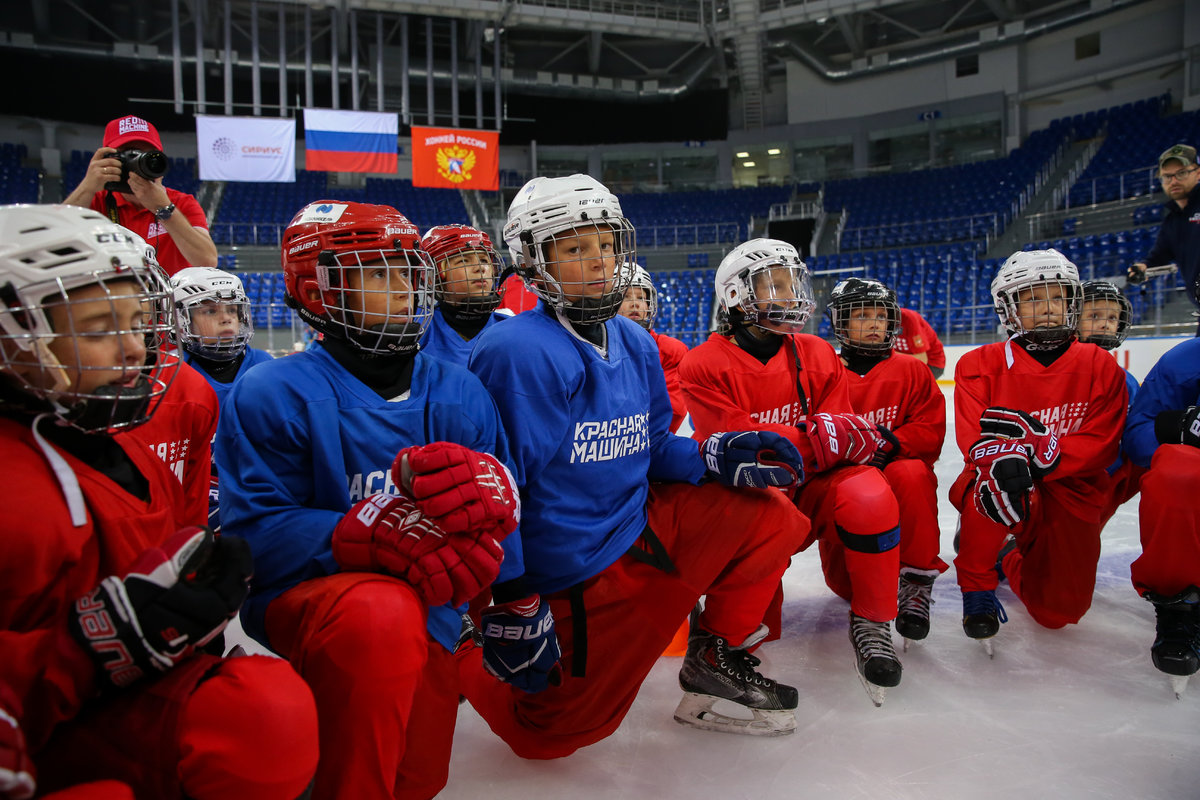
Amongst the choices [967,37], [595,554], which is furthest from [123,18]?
[595,554]

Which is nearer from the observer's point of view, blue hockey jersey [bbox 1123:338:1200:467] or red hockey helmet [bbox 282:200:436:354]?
red hockey helmet [bbox 282:200:436:354]

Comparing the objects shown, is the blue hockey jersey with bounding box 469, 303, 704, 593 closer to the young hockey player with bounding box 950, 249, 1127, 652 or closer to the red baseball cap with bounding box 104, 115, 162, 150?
the young hockey player with bounding box 950, 249, 1127, 652

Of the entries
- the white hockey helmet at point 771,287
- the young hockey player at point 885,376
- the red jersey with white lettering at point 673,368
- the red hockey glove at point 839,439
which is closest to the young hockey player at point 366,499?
the red hockey glove at point 839,439

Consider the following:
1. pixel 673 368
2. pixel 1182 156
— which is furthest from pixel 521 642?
pixel 1182 156

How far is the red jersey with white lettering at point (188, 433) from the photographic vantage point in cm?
235

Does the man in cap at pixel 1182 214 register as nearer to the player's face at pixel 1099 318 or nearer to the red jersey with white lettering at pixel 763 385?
the player's face at pixel 1099 318

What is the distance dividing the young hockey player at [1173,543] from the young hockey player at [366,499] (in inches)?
82.0

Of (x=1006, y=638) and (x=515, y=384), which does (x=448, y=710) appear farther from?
(x=1006, y=638)

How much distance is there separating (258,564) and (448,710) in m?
0.58

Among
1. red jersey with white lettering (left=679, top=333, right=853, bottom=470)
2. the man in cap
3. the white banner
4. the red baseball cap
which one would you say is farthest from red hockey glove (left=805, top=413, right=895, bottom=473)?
the white banner

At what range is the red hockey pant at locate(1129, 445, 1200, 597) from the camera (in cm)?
242

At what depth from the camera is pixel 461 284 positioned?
11.2 feet

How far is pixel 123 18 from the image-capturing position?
1877 cm

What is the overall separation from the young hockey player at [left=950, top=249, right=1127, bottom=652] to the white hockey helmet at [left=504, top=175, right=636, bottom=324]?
1.42 metres
